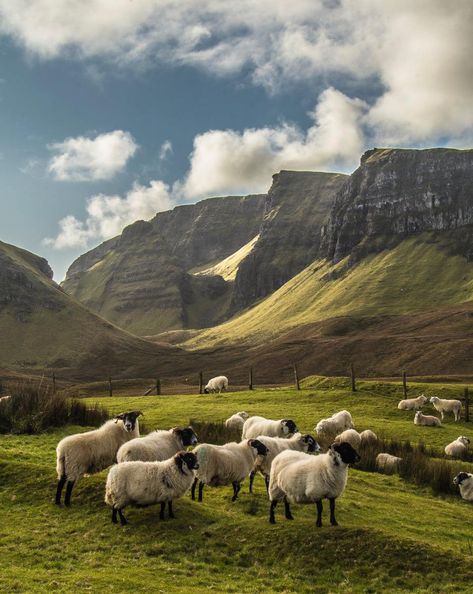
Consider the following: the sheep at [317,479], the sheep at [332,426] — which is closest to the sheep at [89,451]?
the sheep at [317,479]

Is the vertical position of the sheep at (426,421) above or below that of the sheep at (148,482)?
below

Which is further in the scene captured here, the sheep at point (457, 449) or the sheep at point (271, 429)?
the sheep at point (457, 449)

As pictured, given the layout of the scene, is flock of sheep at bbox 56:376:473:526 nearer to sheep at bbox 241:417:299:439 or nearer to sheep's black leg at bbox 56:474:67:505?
sheep's black leg at bbox 56:474:67:505

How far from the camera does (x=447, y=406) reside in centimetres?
4091

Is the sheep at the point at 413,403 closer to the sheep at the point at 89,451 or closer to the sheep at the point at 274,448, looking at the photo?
the sheep at the point at 274,448

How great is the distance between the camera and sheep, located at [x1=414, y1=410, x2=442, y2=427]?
125ft

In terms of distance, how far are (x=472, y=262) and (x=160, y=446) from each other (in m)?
183

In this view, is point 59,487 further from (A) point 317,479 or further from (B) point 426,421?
(B) point 426,421

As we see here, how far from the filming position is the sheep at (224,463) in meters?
17.2

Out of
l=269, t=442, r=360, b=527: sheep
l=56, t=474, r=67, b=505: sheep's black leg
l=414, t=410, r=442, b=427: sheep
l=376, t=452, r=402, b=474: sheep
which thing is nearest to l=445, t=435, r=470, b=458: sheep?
l=376, t=452, r=402, b=474: sheep

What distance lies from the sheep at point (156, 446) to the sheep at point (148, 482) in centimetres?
188

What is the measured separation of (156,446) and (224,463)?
2305 mm

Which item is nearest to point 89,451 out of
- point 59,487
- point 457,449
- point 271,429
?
point 59,487

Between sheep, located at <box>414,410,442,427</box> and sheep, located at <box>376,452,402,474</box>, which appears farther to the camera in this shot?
sheep, located at <box>414,410,442,427</box>
